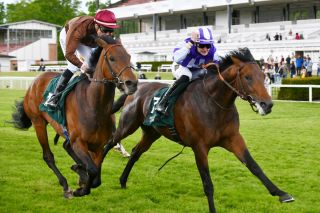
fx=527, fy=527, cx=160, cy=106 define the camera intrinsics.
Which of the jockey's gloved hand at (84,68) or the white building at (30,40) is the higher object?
the white building at (30,40)

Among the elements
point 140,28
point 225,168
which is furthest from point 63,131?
point 140,28

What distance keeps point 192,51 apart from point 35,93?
234 centimetres

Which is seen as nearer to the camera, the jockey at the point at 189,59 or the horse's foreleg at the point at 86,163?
the horse's foreleg at the point at 86,163

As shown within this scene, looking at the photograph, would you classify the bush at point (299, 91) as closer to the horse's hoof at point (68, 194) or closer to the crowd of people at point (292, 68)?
the crowd of people at point (292, 68)

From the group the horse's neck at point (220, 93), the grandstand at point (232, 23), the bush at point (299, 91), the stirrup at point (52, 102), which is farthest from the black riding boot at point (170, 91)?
the grandstand at point (232, 23)

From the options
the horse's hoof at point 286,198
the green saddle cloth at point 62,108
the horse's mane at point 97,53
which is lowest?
the horse's hoof at point 286,198

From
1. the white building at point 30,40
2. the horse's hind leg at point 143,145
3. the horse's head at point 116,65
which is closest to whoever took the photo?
the horse's head at point 116,65

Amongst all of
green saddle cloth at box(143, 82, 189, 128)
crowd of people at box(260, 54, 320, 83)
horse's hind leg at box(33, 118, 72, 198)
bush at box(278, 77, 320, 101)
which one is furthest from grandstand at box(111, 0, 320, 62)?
horse's hind leg at box(33, 118, 72, 198)

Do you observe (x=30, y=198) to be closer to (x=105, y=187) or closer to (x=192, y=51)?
(x=105, y=187)

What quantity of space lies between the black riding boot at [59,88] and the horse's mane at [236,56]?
187 centimetres

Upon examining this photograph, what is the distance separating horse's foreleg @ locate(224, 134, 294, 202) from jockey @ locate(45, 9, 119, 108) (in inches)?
71.0

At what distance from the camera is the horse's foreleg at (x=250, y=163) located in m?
5.28

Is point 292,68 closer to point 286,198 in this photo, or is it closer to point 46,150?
point 46,150

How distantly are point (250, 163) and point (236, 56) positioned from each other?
117cm
